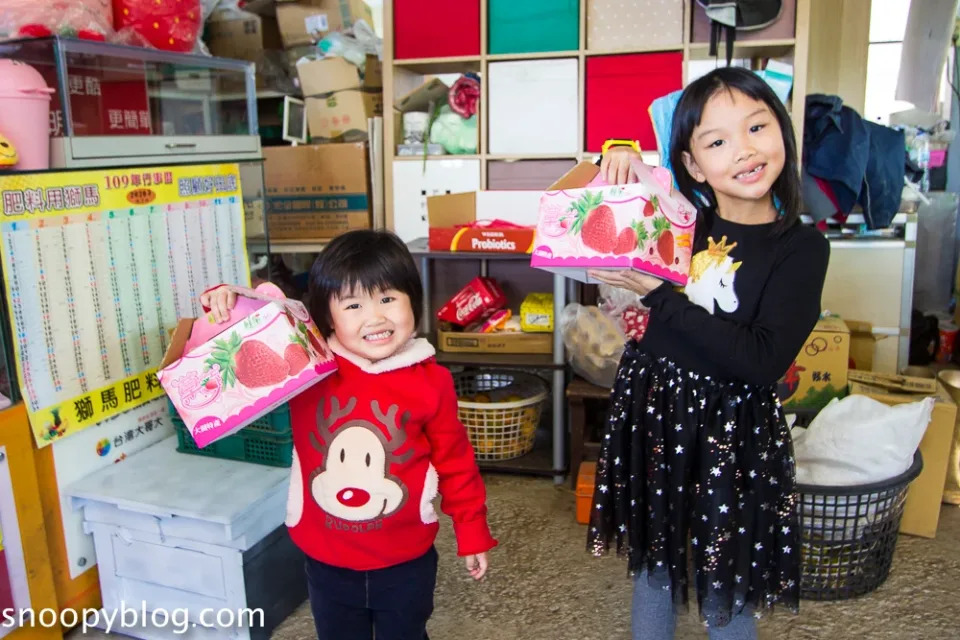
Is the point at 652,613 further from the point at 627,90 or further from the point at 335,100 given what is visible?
the point at 335,100

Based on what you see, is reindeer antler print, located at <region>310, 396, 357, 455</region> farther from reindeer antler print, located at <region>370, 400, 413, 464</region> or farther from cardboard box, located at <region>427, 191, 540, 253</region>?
cardboard box, located at <region>427, 191, 540, 253</region>

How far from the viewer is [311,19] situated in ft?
11.6

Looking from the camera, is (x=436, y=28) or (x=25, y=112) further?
(x=436, y=28)

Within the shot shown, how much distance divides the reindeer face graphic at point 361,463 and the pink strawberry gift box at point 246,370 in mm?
96

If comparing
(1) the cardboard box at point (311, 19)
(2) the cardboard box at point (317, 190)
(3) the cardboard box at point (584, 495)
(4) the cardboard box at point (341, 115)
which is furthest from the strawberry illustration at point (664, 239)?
(1) the cardboard box at point (311, 19)

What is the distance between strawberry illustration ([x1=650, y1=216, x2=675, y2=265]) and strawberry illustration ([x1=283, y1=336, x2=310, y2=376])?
554 mm

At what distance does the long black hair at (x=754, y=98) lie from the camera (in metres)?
1.28

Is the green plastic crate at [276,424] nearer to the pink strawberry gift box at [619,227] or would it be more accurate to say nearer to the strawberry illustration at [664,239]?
the pink strawberry gift box at [619,227]

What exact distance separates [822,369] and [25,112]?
2.23 metres

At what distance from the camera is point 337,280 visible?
4.16ft

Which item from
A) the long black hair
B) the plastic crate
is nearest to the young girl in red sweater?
the long black hair

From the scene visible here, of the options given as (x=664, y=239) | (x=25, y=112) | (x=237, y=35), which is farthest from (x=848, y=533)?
(x=237, y=35)

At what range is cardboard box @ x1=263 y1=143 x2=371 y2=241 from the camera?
10.8 ft

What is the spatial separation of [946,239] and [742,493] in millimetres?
3672
